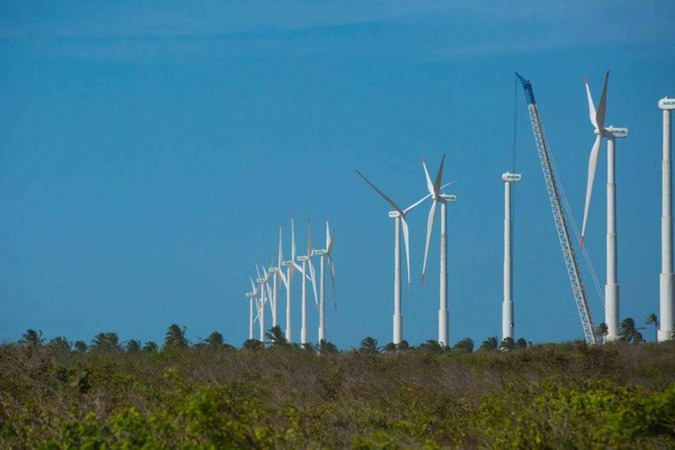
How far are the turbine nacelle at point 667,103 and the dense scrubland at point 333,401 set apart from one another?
63.1ft

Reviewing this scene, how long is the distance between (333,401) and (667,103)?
142ft

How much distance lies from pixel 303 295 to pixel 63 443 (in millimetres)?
85609

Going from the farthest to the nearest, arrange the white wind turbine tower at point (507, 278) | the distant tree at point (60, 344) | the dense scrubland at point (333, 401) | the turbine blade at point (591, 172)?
the white wind turbine tower at point (507, 278)
the turbine blade at point (591, 172)
the distant tree at point (60, 344)
the dense scrubland at point (333, 401)

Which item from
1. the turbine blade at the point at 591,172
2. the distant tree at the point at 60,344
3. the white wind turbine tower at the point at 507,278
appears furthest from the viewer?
the white wind turbine tower at the point at 507,278

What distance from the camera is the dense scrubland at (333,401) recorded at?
20422 millimetres

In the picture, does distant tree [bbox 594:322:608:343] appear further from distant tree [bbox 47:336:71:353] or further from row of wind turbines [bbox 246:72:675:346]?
distant tree [bbox 47:336:71:353]

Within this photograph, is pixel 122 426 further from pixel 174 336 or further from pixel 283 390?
pixel 174 336

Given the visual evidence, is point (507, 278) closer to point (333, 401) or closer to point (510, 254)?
point (510, 254)

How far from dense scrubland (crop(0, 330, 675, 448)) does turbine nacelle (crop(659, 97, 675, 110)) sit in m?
19.2

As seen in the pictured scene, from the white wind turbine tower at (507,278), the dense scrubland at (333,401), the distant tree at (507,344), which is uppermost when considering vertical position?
the white wind turbine tower at (507,278)

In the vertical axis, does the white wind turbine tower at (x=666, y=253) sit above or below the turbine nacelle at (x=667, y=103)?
below

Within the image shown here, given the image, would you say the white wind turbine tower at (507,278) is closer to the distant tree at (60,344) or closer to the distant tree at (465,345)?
the distant tree at (465,345)

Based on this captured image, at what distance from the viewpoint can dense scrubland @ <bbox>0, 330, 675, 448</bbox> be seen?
2042 cm

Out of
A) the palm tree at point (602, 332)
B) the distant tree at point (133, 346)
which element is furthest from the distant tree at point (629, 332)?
the distant tree at point (133, 346)
